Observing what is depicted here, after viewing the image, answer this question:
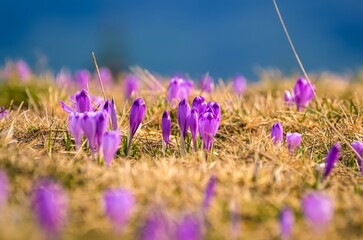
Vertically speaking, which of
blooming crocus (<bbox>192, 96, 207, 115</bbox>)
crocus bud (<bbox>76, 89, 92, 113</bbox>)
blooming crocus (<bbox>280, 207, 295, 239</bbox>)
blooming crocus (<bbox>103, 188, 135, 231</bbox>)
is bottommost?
blooming crocus (<bbox>280, 207, 295, 239</bbox>)

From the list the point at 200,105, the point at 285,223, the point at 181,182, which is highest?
the point at 200,105

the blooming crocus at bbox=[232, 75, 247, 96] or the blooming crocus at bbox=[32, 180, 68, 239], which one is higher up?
the blooming crocus at bbox=[232, 75, 247, 96]

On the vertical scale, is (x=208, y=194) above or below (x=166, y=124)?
below

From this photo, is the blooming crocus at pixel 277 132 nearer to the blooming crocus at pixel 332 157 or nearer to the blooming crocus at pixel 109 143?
the blooming crocus at pixel 332 157

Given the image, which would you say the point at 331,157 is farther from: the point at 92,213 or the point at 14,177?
the point at 14,177

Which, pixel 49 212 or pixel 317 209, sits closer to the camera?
pixel 49 212

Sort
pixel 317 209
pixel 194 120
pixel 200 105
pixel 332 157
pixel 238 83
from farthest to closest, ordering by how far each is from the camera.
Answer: pixel 238 83, pixel 200 105, pixel 194 120, pixel 332 157, pixel 317 209

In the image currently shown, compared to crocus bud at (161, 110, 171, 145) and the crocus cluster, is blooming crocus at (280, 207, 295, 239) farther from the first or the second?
the crocus cluster

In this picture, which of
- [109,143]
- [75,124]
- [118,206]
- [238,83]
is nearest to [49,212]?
[118,206]

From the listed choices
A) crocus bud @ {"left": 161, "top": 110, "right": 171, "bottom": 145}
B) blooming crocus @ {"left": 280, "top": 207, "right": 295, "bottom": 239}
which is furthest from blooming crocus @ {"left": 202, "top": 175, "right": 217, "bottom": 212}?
crocus bud @ {"left": 161, "top": 110, "right": 171, "bottom": 145}

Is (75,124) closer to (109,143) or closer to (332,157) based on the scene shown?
(109,143)

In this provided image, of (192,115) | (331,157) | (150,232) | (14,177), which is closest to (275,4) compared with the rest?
(192,115)
